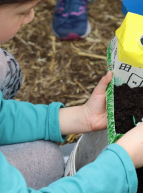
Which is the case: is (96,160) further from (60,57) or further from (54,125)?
(60,57)

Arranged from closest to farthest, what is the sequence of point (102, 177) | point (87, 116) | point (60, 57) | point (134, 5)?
1. point (102, 177)
2. point (134, 5)
3. point (87, 116)
4. point (60, 57)

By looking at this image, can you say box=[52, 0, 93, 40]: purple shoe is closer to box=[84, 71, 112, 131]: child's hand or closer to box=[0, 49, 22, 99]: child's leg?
box=[0, 49, 22, 99]: child's leg

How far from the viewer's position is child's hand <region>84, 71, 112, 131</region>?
0.90 metres

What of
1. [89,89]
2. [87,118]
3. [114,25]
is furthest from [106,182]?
[114,25]

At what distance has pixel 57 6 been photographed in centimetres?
187

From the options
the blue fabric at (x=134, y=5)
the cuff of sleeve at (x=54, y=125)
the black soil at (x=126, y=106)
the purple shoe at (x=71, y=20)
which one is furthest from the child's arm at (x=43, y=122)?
the purple shoe at (x=71, y=20)

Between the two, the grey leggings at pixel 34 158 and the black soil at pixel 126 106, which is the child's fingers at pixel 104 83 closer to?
the black soil at pixel 126 106

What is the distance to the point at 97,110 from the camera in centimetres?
92

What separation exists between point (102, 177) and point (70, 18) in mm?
1312

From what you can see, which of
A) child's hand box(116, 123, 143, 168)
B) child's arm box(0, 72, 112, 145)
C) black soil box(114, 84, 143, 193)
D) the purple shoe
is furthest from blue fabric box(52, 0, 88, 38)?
child's hand box(116, 123, 143, 168)

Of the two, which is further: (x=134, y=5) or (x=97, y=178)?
(x=134, y=5)

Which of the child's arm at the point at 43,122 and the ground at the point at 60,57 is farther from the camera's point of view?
the ground at the point at 60,57

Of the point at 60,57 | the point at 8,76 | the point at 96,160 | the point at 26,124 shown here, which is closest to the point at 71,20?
→ the point at 60,57

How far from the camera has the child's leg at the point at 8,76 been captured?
3.21 ft
